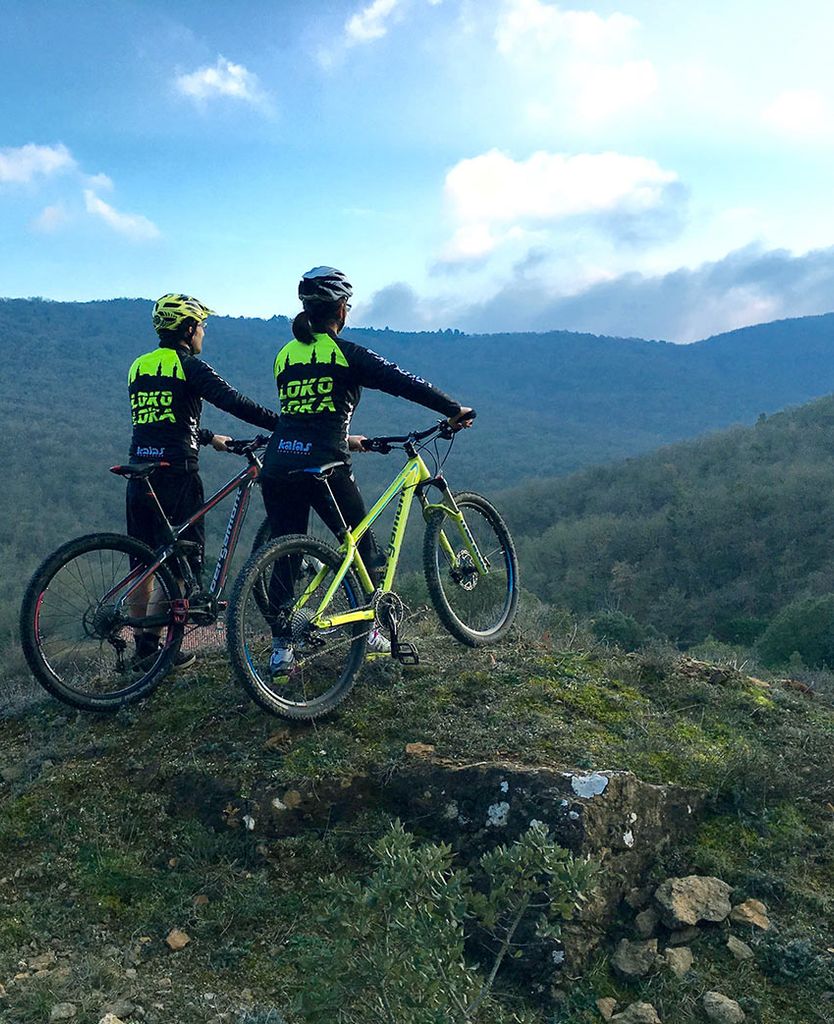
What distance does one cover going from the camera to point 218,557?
5.15 metres

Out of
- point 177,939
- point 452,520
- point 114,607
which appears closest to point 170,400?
point 114,607

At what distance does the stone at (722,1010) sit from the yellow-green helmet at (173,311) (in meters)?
4.65

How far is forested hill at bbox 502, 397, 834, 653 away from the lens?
120ft

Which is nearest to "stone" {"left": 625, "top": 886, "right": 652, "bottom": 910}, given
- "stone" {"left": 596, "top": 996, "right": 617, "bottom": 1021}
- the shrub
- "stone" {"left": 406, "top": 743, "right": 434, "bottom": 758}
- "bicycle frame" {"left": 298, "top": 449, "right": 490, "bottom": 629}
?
"stone" {"left": 596, "top": 996, "right": 617, "bottom": 1021}

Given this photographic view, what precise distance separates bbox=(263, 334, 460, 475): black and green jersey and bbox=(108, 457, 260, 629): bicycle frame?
50cm

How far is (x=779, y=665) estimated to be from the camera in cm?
2147

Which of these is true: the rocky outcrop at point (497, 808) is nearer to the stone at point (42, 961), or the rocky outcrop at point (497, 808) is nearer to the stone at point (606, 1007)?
the stone at point (606, 1007)

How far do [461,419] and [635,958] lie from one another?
10.3ft

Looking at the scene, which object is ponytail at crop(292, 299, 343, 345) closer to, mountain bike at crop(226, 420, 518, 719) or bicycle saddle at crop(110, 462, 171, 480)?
mountain bike at crop(226, 420, 518, 719)

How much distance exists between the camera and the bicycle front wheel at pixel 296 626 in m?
4.14

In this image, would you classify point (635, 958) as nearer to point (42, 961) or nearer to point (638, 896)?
point (638, 896)

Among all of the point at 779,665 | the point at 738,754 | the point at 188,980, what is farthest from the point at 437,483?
the point at 779,665

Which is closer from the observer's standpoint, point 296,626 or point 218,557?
point 296,626

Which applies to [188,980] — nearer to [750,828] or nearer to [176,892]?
[176,892]
